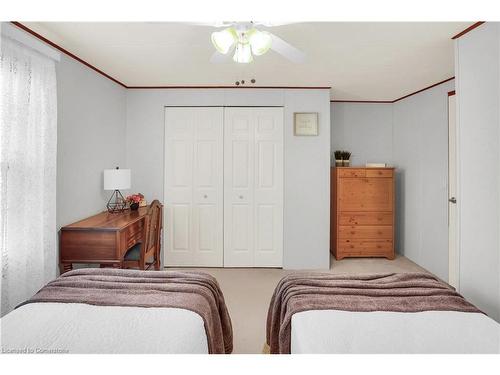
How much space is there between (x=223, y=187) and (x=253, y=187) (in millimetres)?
408

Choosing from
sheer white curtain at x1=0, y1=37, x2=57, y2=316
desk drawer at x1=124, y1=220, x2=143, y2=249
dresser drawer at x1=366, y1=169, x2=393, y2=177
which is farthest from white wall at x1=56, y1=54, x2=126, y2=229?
dresser drawer at x1=366, y1=169, x2=393, y2=177

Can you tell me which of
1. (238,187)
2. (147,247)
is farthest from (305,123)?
(147,247)

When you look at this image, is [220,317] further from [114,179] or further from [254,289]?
[114,179]

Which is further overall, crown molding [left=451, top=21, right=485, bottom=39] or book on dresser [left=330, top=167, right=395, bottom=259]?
book on dresser [left=330, top=167, right=395, bottom=259]

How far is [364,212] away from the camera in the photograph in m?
4.73

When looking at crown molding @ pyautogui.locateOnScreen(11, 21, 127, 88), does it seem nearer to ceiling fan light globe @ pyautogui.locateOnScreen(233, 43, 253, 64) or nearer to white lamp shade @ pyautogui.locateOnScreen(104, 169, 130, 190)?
white lamp shade @ pyautogui.locateOnScreen(104, 169, 130, 190)

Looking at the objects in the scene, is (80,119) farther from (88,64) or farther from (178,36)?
(178,36)

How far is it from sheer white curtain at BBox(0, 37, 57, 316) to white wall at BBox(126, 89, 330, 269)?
1775 mm

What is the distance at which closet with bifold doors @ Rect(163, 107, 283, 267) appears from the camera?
14.3 feet

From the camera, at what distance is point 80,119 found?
3211 millimetres

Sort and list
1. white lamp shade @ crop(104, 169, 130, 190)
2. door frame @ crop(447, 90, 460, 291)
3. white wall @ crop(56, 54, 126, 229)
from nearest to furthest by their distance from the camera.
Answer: white wall @ crop(56, 54, 126, 229) → white lamp shade @ crop(104, 169, 130, 190) → door frame @ crop(447, 90, 460, 291)

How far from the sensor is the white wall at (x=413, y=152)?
405cm

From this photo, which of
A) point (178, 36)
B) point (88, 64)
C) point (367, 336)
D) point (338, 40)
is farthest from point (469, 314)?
point (88, 64)

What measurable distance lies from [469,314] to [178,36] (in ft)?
8.64
